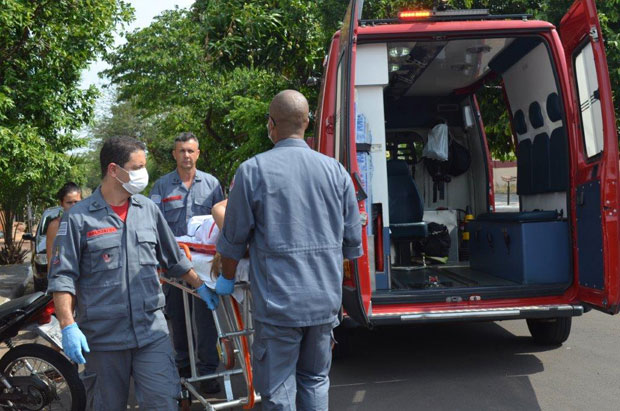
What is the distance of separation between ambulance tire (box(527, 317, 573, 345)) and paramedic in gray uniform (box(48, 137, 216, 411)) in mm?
3775

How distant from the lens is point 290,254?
3.04 meters

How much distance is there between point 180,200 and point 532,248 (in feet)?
9.18

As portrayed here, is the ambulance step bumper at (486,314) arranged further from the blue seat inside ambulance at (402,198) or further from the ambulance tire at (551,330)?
the blue seat inside ambulance at (402,198)

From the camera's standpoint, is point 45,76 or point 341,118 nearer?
point 341,118

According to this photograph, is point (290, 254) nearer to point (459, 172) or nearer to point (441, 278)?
point (441, 278)

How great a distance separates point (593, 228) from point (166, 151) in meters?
30.5

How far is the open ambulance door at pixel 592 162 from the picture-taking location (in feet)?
15.4

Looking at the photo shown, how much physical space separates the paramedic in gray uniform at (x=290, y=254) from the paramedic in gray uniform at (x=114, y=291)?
20.2 inches

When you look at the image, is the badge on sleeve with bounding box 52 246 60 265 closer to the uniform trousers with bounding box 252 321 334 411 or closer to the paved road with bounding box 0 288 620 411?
the uniform trousers with bounding box 252 321 334 411

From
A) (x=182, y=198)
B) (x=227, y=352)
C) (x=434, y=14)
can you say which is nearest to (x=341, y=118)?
(x=434, y=14)

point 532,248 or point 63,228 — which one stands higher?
point 63,228

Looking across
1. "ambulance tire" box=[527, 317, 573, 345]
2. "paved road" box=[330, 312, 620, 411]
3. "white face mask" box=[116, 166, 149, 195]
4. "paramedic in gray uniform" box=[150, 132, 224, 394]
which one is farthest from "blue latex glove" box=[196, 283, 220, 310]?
"ambulance tire" box=[527, 317, 573, 345]

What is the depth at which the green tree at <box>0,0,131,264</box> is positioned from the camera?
879 centimetres

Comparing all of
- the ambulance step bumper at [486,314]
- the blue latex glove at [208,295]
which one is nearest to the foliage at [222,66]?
the ambulance step bumper at [486,314]
